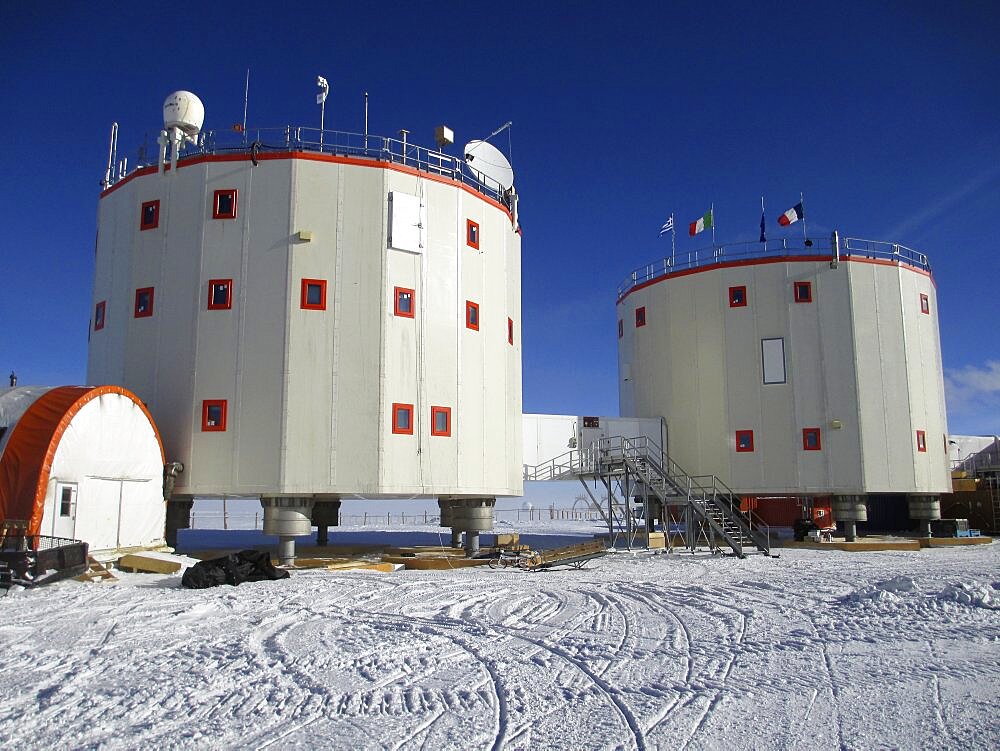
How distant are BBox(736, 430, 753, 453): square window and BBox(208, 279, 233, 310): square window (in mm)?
19856

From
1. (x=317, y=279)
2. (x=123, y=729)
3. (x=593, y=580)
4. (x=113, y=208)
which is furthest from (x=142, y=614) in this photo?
(x=113, y=208)

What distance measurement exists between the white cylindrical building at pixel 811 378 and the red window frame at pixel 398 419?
14.5 m

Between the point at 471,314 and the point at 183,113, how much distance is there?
10841mm

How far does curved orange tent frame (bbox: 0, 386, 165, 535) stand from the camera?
55.2 ft

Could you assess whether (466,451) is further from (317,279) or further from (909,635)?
(909,635)

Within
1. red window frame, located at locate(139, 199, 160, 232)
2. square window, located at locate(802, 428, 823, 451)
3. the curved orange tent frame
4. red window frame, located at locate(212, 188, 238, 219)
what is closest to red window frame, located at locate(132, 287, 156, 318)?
red window frame, located at locate(139, 199, 160, 232)

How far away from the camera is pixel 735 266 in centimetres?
3294

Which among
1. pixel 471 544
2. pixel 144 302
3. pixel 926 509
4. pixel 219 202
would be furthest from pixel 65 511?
pixel 926 509

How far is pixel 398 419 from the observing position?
74.6ft

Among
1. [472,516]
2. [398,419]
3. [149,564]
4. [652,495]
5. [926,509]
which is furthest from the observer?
[926,509]

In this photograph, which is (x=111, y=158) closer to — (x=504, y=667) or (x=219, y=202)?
(x=219, y=202)

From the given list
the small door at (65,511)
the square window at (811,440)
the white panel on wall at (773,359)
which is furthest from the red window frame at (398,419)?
the square window at (811,440)

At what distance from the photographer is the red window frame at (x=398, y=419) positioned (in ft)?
74.4

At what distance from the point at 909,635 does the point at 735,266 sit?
24.2m
